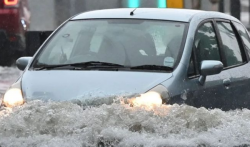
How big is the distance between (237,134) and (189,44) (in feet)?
4.60

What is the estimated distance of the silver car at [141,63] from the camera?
709 cm

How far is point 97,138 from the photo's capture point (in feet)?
20.2

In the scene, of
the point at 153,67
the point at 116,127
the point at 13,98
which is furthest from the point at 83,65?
the point at 116,127

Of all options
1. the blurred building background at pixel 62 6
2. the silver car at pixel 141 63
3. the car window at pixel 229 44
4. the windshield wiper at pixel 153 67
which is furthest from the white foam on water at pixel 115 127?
the blurred building background at pixel 62 6

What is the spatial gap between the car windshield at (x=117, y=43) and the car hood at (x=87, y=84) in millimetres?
321

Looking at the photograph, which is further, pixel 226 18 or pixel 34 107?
pixel 226 18

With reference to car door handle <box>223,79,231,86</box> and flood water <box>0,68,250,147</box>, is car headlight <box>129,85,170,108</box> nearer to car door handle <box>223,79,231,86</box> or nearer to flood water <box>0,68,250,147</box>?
flood water <box>0,68,250,147</box>

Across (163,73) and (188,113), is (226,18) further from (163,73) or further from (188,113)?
(188,113)

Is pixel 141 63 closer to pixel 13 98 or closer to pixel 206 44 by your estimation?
pixel 206 44

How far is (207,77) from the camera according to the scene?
7898 mm

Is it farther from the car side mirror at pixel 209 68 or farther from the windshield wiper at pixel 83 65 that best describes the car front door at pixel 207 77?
the windshield wiper at pixel 83 65

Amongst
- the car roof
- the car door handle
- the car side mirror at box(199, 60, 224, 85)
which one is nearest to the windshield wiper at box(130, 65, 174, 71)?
the car side mirror at box(199, 60, 224, 85)

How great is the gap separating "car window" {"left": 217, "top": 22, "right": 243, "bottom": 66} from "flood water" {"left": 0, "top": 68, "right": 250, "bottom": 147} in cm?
190

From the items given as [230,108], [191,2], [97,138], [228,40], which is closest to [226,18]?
[228,40]
